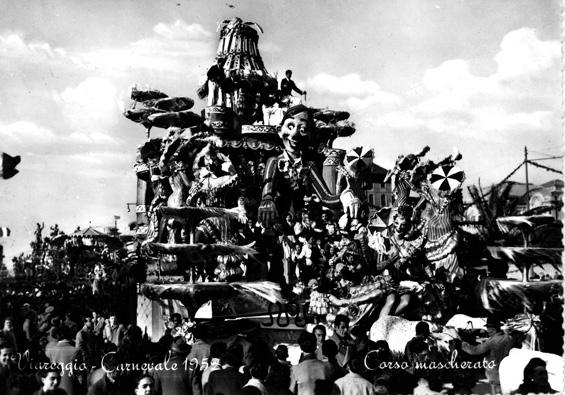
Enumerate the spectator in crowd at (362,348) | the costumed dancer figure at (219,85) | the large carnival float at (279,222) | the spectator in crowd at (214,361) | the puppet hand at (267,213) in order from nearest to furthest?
the spectator in crowd at (214,361) < the spectator in crowd at (362,348) < the large carnival float at (279,222) < the puppet hand at (267,213) < the costumed dancer figure at (219,85)

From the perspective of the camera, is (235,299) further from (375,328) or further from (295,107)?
(295,107)

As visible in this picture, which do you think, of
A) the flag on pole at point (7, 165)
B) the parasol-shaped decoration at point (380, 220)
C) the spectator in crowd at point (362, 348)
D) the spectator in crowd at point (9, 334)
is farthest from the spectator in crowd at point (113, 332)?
the parasol-shaped decoration at point (380, 220)

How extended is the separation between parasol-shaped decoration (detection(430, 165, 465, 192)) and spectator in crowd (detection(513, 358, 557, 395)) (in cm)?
756

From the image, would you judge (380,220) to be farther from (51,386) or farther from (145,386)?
(51,386)

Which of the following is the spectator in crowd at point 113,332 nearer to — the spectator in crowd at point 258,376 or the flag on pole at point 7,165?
the flag on pole at point 7,165

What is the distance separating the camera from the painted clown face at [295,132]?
17.1m

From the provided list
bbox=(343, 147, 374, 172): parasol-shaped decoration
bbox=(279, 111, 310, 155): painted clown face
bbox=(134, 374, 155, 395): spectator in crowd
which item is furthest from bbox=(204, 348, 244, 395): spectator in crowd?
bbox=(343, 147, 374, 172): parasol-shaped decoration

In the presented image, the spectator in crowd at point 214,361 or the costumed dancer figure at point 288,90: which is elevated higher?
the costumed dancer figure at point 288,90

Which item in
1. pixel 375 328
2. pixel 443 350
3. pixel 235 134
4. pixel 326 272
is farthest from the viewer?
pixel 235 134

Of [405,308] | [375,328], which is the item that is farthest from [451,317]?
[375,328]

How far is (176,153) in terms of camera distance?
17688mm

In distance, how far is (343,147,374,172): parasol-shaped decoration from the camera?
57.1ft

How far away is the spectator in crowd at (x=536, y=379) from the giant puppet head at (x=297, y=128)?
1095 cm

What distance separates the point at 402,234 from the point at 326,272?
182cm
